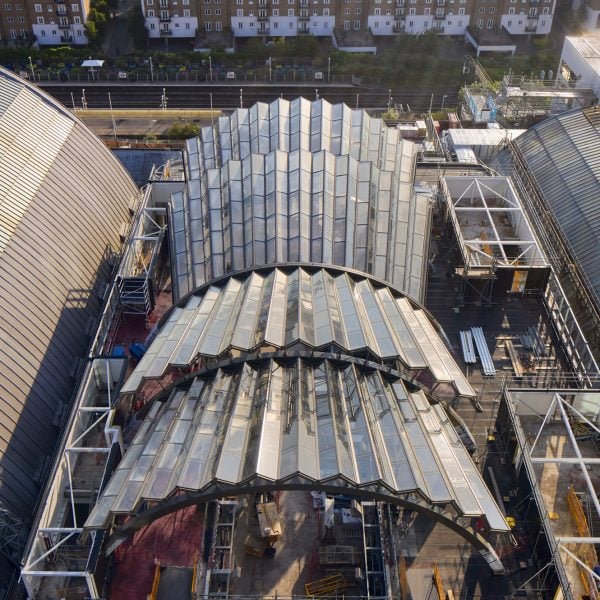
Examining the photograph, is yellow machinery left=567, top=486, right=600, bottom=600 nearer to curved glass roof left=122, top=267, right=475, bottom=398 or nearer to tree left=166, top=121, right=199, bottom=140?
curved glass roof left=122, top=267, right=475, bottom=398

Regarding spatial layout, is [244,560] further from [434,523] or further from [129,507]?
[434,523]

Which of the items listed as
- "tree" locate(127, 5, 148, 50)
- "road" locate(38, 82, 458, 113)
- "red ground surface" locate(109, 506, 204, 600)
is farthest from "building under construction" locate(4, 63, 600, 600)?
"tree" locate(127, 5, 148, 50)

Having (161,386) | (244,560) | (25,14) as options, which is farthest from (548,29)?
(244,560)

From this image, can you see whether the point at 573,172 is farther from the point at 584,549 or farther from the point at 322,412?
the point at 322,412

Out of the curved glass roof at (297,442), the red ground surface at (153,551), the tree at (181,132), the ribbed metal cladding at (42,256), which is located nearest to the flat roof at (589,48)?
the tree at (181,132)

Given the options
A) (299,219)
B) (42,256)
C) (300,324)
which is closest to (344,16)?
(299,219)

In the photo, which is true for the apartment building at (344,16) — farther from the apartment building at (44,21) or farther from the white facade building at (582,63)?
the white facade building at (582,63)
